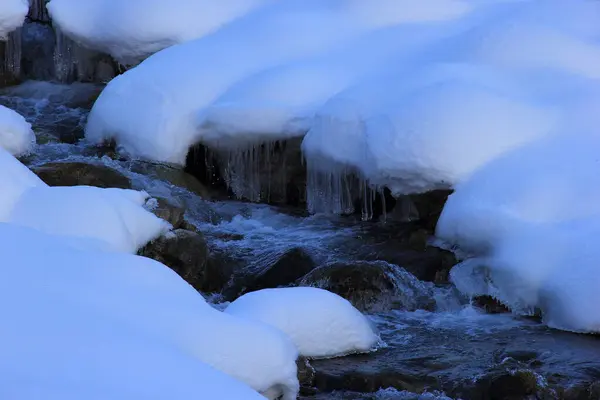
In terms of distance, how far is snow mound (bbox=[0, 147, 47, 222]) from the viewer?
529 cm

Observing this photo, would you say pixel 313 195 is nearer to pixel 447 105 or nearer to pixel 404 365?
pixel 447 105

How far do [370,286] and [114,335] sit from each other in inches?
133

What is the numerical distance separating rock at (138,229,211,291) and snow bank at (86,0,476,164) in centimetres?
197

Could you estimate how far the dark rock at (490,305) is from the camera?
21.1 feet

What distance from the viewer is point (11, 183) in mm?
5457

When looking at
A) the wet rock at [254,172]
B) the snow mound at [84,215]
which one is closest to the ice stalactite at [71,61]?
the wet rock at [254,172]

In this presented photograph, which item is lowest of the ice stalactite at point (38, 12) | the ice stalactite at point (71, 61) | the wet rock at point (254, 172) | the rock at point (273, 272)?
the rock at point (273, 272)

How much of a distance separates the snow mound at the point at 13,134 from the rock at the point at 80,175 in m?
0.91

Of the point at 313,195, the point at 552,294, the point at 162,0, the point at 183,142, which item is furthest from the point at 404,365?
the point at 162,0

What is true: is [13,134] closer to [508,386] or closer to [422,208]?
[422,208]

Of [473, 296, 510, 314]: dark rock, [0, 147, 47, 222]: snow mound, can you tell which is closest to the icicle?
[0, 147, 47, 222]: snow mound

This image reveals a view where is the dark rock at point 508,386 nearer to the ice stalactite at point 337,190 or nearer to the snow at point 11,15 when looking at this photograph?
the ice stalactite at point 337,190

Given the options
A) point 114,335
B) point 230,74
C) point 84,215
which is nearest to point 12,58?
point 230,74

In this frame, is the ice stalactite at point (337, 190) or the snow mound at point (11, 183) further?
the ice stalactite at point (337, 190)
